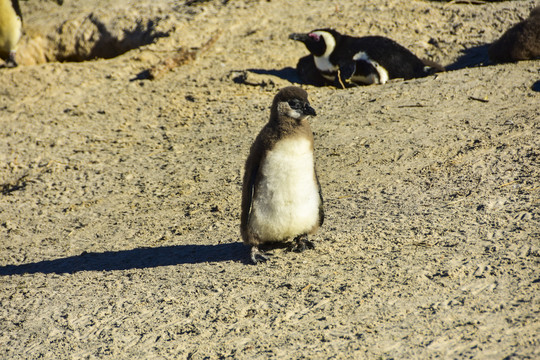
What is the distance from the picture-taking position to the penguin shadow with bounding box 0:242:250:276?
471 centimetres

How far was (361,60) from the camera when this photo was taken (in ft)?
25.9

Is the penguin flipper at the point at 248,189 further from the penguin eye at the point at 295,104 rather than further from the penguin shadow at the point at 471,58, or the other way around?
the penguin shadow at the point at 471,58

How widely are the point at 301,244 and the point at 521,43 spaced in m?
4.32

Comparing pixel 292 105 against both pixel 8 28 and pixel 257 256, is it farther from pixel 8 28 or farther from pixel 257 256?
pixel 8 28

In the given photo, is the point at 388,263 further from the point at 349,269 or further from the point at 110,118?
the point at 110,118

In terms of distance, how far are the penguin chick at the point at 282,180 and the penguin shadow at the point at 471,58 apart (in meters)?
4.65

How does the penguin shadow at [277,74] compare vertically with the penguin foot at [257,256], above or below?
above

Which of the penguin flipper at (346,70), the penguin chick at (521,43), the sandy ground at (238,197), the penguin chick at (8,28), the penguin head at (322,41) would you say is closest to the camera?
the sandy ground at (238,197)

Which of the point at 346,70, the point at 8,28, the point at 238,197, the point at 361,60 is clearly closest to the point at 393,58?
the point at 361,60

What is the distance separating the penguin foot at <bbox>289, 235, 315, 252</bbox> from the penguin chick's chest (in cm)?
9

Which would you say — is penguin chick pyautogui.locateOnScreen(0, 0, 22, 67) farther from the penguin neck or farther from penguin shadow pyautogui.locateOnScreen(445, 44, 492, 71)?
the penguin neck

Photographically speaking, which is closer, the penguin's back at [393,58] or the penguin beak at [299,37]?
the penguin's back at [393,58]

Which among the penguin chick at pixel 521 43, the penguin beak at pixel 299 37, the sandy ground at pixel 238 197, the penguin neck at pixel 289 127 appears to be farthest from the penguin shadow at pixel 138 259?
the penguin chick at pixel 521 43

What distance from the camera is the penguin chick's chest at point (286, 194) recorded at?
13.9 ft
